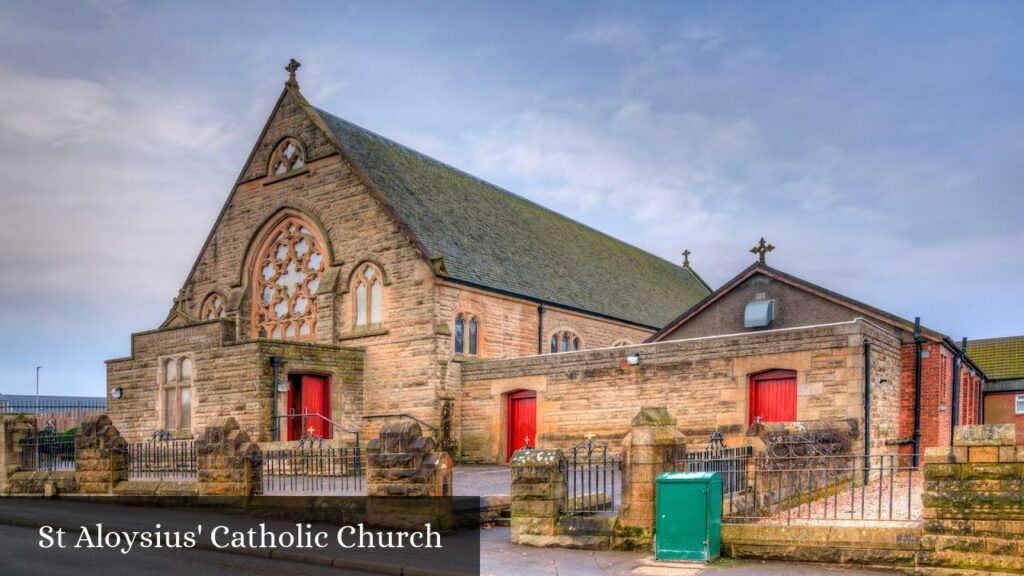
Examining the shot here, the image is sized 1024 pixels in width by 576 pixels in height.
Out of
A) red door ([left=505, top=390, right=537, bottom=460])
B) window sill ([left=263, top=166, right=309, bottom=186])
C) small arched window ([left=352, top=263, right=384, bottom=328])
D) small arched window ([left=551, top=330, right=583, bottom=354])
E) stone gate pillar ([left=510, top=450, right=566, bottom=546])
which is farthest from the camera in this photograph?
small arched window ([left=551, top=330, right=583, bottom=354])

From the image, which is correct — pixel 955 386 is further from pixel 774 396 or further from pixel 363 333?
pixel 363 333

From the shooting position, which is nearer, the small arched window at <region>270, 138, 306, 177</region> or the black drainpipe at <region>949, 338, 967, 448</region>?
the black drainpipe at <region>949, 338, 967, 448</region>

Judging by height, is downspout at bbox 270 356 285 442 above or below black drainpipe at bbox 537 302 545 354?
below

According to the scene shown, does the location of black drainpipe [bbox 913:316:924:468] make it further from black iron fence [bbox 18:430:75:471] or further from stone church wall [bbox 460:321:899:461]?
black iron fence [bbox 18:430:75:471]

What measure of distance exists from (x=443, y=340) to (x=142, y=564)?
15.5 m

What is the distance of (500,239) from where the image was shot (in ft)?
109

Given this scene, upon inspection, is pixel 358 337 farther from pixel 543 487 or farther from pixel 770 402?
pixel 543 487

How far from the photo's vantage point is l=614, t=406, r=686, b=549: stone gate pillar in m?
11.8

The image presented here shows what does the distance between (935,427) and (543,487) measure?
14.6 metres

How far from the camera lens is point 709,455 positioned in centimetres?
1352

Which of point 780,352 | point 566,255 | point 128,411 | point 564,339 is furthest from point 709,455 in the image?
point 566,255

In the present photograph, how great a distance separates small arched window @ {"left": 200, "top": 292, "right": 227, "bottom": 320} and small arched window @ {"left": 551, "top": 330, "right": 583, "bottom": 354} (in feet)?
39.6

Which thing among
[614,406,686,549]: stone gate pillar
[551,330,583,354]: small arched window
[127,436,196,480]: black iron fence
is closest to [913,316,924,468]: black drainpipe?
[551,330,583,354]: small arched window

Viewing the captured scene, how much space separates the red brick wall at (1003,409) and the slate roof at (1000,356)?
0.80 m
